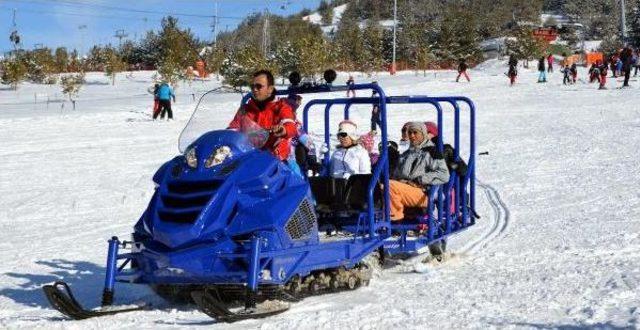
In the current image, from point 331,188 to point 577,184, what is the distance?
6.03 meters

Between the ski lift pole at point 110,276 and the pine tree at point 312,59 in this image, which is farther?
the pine tree at point 312,59

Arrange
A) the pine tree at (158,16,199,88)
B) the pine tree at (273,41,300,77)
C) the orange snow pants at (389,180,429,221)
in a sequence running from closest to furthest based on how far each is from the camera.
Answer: the orange snow pants at (389,180,429,221)
the pine tree at (273,41,300,77)
the pine tree at (158,16,199,88)

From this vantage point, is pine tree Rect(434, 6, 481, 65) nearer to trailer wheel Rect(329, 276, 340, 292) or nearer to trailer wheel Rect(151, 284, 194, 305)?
trailer wheel Rect(329, 276, 340, 292)

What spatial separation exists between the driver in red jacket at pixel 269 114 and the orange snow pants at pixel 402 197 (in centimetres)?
113

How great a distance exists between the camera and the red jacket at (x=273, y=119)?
6.13m

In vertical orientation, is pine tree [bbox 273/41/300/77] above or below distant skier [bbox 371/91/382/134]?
above

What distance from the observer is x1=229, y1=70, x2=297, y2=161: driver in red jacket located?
6.13m

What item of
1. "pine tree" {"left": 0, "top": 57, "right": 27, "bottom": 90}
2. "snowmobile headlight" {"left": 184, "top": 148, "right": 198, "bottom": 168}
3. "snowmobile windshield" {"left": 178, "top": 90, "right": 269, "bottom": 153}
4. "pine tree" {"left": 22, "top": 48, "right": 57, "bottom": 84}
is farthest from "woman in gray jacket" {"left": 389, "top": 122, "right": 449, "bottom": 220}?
"pine tree" {"left": 22, "top": 48, "right": 57, "bottom": 84}

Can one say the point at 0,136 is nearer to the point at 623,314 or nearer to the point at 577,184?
the point at 577,184

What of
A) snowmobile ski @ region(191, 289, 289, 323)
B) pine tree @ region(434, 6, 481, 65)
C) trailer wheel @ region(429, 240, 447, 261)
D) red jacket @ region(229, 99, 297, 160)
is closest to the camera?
snowmobile ski @ region(191, 289, 289, 323)

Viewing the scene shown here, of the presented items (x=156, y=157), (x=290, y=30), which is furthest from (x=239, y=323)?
(x=290, y=30)

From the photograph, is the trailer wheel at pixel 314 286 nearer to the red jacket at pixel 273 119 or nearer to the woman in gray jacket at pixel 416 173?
the red jacket at pixel 273 119

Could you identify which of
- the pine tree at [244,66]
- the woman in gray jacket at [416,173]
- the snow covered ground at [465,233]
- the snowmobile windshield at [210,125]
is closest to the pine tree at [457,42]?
the pine tree at [244,66]

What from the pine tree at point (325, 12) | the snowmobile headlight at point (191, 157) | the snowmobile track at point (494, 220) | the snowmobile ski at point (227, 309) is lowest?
the snowmobile track at point (494, 220)
